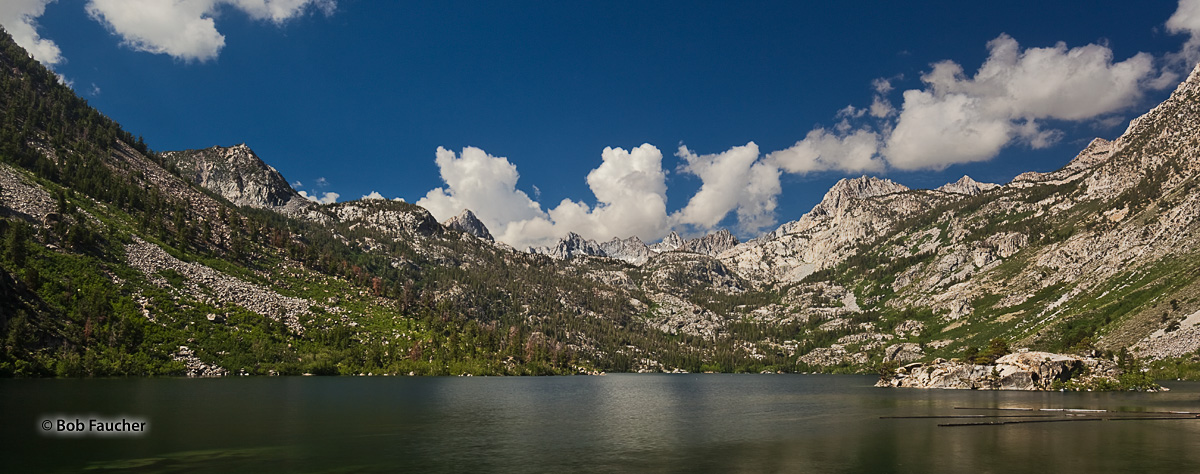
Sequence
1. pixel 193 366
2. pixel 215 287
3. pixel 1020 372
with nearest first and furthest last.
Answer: pixel 193 366
pixel 1020 372
pixel 215 287

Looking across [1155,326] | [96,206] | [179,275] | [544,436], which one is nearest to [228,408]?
[544,436]

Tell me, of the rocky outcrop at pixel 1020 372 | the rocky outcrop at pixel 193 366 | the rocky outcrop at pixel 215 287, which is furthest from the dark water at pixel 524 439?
the rocky outcrop at pixel 215 287

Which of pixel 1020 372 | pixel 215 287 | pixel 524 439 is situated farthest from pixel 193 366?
pixel 1020 372

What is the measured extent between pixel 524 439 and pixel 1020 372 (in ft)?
477

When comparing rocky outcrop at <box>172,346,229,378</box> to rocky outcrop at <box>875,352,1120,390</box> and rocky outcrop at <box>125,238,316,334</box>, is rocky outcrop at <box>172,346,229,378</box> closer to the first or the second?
rocky outcrop at <box>125,238,316,334</box>

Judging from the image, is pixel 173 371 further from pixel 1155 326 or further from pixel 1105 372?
pixel 1155 326

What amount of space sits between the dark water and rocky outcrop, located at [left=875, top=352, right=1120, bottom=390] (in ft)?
160

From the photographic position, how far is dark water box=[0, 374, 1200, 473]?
137ft

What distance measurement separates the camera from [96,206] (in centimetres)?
17925

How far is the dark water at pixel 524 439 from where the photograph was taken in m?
41.7

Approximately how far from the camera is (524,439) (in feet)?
186

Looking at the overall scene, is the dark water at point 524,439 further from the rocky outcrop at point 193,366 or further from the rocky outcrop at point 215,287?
the rocky outcrop at point 215,287

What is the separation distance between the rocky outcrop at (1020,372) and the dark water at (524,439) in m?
48.6

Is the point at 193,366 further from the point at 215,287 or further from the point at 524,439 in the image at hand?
the point at 524,439
